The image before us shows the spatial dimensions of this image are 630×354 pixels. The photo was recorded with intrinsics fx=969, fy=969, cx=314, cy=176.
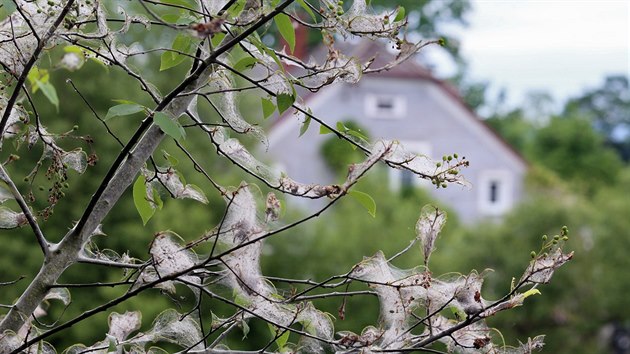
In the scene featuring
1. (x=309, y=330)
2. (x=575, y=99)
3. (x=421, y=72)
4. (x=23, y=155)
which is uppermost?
(x=575, y=99)

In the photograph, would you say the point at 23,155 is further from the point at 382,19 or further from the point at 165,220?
the point at 382,19

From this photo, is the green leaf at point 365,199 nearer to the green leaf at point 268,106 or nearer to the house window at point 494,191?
the green leaf at point 268,106

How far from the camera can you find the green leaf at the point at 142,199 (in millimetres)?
1617

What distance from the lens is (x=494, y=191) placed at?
25297 millimetres

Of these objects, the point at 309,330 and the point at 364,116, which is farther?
the point at 364,116

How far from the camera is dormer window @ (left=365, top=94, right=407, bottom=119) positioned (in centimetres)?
2319

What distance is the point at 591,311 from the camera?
14.8 m

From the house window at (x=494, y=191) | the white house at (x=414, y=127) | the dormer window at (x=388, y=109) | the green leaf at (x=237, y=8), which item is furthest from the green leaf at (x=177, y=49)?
the house window at (x=494, y=191)

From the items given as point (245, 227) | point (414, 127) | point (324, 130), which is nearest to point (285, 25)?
point (324, 130)

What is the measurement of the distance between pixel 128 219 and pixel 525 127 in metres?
35.3

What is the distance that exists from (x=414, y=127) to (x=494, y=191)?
332cm

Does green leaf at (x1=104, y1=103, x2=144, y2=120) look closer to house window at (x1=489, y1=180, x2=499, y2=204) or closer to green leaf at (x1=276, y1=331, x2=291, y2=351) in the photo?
green leaf at (x1=276, y1=331, x2=291, y2=351)

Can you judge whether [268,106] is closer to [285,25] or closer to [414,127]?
A: [285,25]

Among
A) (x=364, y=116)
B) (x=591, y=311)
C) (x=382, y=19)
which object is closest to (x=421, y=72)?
(x=364, y=116)
